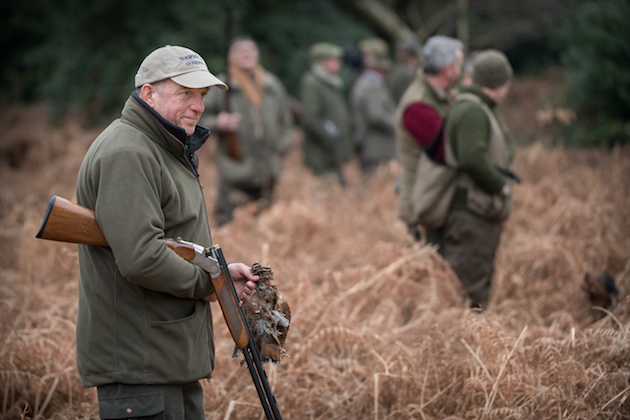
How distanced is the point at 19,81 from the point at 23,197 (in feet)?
37.0

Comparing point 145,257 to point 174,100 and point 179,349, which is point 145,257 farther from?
point 174,100

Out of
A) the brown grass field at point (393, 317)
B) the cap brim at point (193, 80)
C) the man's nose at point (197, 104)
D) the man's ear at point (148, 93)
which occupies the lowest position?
the brown grass field at point (393, 317)

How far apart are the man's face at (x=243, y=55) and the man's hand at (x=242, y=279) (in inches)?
178

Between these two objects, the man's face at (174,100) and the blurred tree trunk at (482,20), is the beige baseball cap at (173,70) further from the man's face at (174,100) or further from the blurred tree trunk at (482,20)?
the blurred tree trunk at (482,20)

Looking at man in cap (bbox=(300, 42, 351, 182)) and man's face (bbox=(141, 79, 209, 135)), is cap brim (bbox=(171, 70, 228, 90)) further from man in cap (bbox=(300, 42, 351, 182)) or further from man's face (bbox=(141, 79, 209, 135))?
man in cap (bbox=(300, 42, 351, 182))

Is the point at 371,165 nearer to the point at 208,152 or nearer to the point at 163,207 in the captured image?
the point at 208,152

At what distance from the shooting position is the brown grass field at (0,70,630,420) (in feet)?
11.1

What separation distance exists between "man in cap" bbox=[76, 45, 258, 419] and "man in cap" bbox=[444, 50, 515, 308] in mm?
2283

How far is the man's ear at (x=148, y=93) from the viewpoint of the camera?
243 centimetres

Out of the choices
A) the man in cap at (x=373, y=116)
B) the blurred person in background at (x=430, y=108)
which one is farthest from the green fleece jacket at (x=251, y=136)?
the blurred person in background at (x=430, y=108)

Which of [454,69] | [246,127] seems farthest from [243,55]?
[454,69]

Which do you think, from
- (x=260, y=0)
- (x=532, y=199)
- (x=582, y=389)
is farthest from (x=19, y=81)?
(x=582, y=389)

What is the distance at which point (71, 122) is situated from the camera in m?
13.6

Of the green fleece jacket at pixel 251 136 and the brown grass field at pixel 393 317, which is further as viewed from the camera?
the green fleece jacket at pixel 251 136
